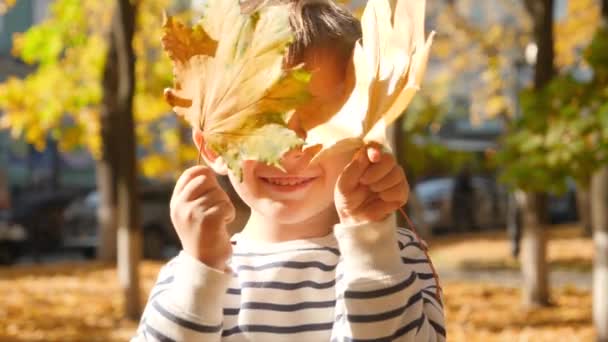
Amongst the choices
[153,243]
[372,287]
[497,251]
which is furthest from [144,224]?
[372,287]

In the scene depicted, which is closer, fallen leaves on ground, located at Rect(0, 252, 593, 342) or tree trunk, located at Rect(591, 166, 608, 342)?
tree trunk, located at Rect(591, 166, 608, 342)

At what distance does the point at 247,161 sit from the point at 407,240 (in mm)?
410

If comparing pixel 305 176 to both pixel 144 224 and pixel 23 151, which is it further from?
pixel 23 151

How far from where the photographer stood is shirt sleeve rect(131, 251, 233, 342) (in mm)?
1381

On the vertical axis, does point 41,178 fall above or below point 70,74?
below

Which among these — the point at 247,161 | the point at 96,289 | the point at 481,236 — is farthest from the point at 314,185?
the point at 481,236

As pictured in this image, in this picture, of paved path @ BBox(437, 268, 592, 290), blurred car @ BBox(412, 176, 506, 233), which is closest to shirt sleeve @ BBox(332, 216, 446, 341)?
paved path @ BBox(437, 268, 592, 290)

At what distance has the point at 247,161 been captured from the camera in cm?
144

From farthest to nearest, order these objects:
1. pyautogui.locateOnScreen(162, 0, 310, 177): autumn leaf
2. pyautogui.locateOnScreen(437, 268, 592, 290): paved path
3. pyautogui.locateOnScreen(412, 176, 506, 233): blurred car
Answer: pyautogui.locateOnScreen(412, 176, 506, 233): blurred car < pyautogui.locateOnScreen(437, 268, 592, 290): paved path < pyautogui.locateOnScreen(162, 0, 310, 177): autumn leaf

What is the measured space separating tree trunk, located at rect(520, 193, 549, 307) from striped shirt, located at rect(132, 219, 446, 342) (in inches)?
283

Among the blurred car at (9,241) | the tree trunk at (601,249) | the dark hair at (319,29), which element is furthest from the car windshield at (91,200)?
the dark hair at (319,29)

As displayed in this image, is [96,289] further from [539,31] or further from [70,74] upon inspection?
[539,31]

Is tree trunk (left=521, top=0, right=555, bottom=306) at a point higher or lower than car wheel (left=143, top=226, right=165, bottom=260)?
higher

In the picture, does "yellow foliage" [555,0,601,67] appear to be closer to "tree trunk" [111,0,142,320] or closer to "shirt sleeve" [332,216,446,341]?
"tree trunk" [111,0,142,320]
